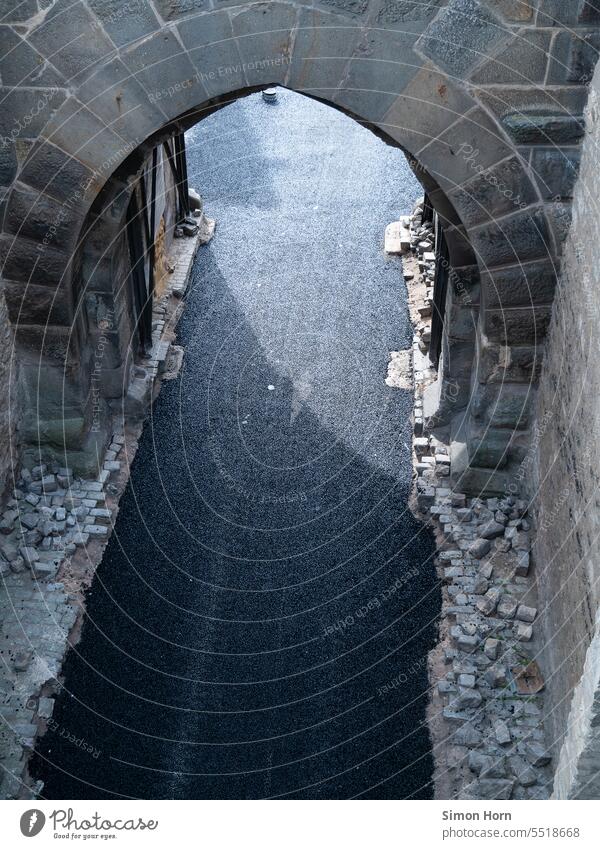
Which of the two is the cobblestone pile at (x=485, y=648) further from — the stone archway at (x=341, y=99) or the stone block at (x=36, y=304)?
the stone block at (x=36, y=304)

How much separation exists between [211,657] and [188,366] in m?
3.84

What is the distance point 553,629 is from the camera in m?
8.81

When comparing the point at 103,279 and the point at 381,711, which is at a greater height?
→ the point at 103,279

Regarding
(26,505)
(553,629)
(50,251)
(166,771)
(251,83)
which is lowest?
(166,771)

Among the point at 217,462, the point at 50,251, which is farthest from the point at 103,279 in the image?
the point at 217,462

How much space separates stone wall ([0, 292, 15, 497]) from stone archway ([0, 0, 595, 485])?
0.52 ft

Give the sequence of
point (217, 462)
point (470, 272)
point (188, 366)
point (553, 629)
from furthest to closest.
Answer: point (188, 366)
point (217, 462)
point (470, 272)
point (553, 629)

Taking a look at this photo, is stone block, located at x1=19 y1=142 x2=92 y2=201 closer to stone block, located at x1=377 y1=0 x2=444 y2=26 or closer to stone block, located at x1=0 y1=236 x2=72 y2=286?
stone block, located at x1=0 y1=236 x2=72 y2=286

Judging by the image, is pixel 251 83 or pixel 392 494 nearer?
pixel 251 83

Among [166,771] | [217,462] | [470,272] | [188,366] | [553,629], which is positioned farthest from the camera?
[188,366]

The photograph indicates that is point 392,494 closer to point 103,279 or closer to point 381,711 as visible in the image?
point 381,711

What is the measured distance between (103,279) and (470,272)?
311 centimetres

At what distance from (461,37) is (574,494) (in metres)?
3.37

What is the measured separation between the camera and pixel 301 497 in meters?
10.6
